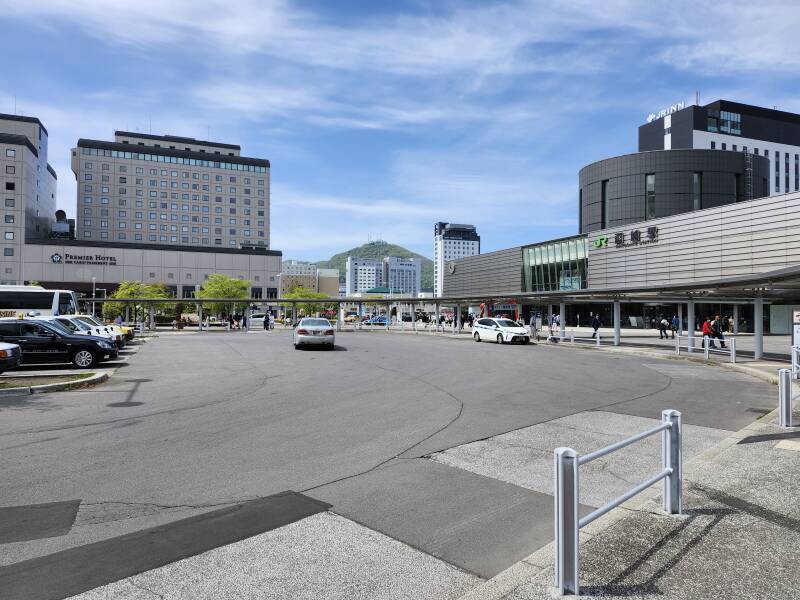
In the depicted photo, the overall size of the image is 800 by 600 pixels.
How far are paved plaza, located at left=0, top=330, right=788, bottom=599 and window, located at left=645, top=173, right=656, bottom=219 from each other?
216ft

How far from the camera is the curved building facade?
230 feet

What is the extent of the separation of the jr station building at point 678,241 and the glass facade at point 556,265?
14cm

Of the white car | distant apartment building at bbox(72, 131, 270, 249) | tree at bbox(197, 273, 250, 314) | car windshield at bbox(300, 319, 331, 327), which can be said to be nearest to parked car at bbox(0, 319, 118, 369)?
car windshield at bbox(300, 319, 331, 327)

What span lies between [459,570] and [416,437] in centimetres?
410

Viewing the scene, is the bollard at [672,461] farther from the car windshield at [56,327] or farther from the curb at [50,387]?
the car windshield at [56,327]

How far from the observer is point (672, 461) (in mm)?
4738

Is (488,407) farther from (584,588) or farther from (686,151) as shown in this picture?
(686,151)

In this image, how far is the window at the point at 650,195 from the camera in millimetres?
A: 72188

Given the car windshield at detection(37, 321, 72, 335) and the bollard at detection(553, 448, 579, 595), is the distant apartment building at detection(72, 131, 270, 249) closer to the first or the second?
the car windshield at detection(37, 321, 72, 335)

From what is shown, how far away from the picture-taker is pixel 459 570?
3.99 meters

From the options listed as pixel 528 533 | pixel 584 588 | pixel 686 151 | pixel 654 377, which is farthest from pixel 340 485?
pixel 686 151

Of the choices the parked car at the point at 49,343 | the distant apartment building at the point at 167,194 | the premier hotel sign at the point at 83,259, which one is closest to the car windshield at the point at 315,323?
the parked car at the point at 49,343

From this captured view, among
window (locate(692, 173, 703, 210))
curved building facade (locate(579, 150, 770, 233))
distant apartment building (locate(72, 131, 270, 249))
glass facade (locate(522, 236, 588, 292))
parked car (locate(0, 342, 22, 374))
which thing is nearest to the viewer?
parked car (locate(0, 342, 22, 374))

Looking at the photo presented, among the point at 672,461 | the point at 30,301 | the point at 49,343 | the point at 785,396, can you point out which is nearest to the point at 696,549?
the point at 672,461
